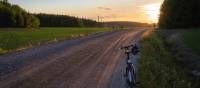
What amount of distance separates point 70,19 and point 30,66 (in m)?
173

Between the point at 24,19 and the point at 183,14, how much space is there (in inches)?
2858

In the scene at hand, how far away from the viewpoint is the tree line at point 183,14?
78938 mm

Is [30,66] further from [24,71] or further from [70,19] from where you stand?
[70,19]

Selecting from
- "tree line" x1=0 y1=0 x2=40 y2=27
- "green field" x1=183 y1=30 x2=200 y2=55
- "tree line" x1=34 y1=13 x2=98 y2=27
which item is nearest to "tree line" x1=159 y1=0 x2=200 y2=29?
"green field" x1=183 y1=30 x2=200 y2=55

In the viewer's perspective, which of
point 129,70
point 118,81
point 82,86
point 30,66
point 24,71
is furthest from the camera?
point 30,66

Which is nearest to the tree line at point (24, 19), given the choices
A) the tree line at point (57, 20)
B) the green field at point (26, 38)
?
the tree line at point (57, 20)

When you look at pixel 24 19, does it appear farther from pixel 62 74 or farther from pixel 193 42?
pixel 62 74

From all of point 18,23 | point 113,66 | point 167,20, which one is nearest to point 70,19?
point 18,23

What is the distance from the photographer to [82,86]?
13.7 meters

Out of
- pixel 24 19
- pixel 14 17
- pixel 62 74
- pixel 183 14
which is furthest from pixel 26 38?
pixel 24 19

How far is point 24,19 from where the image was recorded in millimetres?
142625

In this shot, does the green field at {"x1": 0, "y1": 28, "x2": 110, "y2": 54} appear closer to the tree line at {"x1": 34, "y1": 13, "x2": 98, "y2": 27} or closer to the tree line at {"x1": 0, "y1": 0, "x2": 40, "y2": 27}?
the tree line at {"x1": 0, "y1": 0, "x2": 40, "y2": 27}

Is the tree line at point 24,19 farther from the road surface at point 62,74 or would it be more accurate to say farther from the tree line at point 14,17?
the road surface at point 62,74

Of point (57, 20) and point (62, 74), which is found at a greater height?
point (62, 74)
